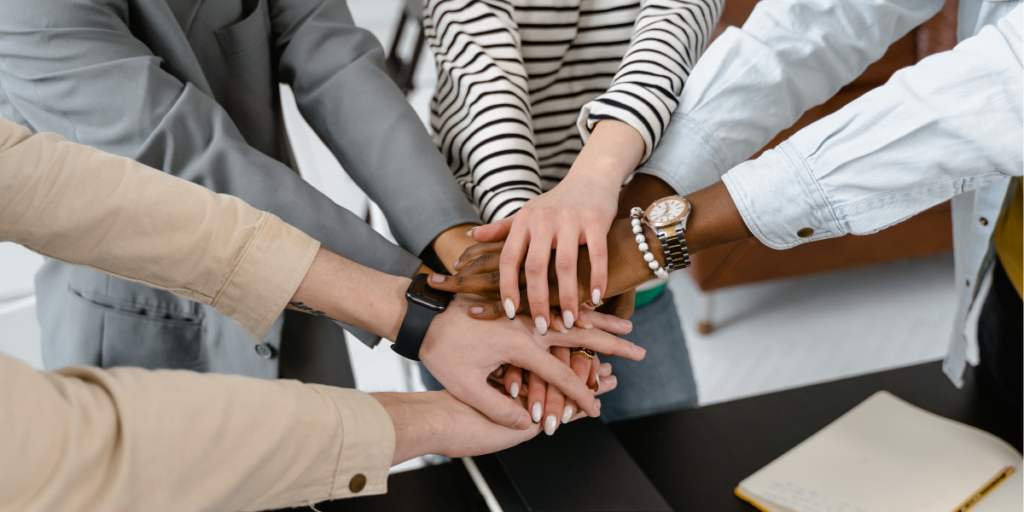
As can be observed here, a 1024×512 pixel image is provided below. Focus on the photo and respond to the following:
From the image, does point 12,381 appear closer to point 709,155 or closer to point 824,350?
point 709,155

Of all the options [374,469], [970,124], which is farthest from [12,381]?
[970,124]

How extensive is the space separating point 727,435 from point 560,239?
1.06 feet

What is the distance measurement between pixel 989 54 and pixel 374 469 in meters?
0.69

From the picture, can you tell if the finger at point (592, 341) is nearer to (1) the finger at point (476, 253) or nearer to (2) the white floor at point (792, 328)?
(1) the finger at point (476, 253)

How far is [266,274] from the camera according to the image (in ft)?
2.27

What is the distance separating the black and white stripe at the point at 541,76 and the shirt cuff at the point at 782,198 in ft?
0.53

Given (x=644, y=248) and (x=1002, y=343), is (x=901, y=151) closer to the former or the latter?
(x=644, y=248)

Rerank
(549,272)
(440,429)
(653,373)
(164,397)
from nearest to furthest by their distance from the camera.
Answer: (164,397), (440,429), (549,272), (653,373)

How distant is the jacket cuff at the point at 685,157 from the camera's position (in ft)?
2.73

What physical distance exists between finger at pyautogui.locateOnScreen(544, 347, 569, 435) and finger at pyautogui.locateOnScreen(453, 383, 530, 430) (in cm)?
2

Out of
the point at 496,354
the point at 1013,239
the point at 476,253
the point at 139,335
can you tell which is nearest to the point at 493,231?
the point at 476,253

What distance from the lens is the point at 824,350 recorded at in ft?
6.63

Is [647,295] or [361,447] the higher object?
[361,447]

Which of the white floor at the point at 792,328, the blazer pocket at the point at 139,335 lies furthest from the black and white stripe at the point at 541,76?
the white floor at the point at 792,328
